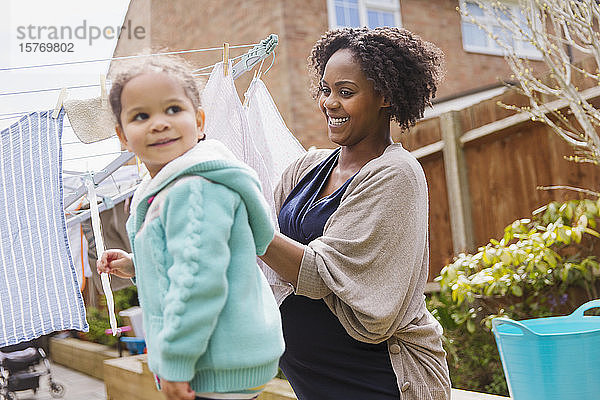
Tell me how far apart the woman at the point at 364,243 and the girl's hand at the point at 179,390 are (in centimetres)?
43

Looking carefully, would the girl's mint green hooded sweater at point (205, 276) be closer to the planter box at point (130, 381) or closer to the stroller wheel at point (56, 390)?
the planter box at point (130, 381)

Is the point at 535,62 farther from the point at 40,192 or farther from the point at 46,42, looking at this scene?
the point at 40,192

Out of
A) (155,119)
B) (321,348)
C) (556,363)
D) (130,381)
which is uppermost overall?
(155,119)

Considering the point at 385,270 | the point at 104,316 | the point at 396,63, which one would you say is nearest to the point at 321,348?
the point at 385,270

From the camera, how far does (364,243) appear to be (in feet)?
4.86

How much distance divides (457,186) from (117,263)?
141 inches

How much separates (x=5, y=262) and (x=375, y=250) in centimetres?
170

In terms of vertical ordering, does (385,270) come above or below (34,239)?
below

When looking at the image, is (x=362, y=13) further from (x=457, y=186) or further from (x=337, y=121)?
(x=337, y=121)

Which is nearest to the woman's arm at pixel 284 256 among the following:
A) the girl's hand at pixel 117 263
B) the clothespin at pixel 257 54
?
the girl's hand at pixel 117 263

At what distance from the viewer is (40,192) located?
2.58 metres

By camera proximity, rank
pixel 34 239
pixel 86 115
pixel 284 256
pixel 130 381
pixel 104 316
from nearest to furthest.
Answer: pixel 284 256 → pixel 34 239 → pixel 86 115 → pixel 130 381 → pixel 104 316

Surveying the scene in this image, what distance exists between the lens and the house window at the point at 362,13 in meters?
8.23

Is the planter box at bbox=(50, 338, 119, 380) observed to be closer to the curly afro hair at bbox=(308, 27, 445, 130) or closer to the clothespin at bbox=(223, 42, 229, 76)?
the clothespin at bbox=(223, 42, 229, 76)
